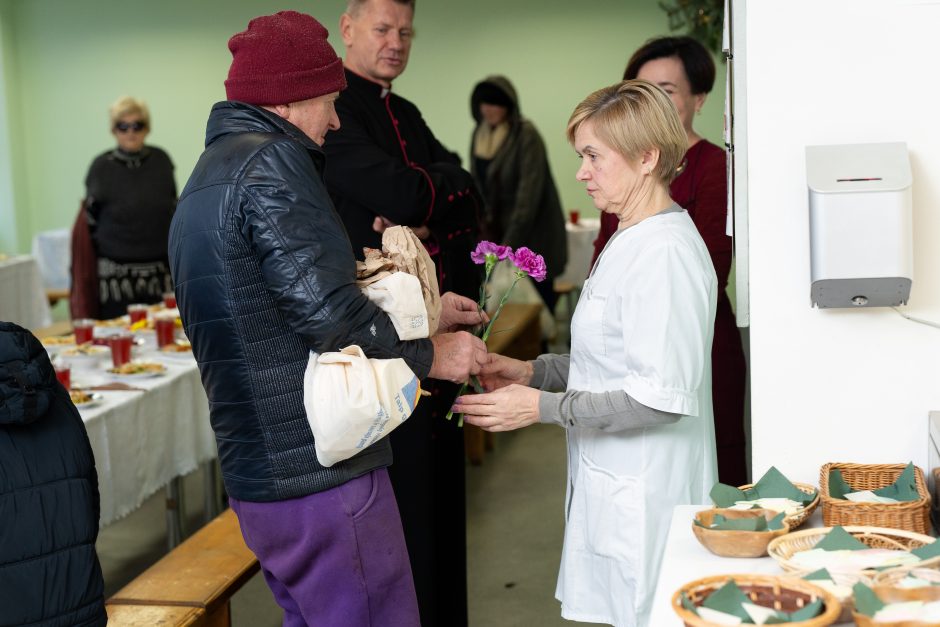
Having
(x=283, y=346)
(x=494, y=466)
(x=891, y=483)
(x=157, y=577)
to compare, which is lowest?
(x=494, y=466)

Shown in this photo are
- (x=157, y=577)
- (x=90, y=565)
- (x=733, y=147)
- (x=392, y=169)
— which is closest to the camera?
(x=733, y=147)

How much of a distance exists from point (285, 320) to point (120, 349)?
2289 millimetres

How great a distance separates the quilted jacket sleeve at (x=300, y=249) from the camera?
6.26 ft

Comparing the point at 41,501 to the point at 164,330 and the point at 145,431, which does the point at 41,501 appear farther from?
the point at 164,330

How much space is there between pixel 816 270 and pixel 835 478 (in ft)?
1.14

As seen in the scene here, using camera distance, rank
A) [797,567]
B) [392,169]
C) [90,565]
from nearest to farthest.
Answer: [797,567], [90,565], [392,169]

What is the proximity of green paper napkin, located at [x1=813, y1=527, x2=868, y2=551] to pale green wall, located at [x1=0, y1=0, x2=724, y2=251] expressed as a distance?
9.36 meters

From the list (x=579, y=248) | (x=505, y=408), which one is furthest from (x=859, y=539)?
(x=579, y=248)

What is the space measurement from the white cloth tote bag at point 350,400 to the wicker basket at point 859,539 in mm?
700

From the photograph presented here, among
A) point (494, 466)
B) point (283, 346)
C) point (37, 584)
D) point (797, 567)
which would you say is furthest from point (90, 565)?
point (494, 466)

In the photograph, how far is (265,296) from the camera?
197 cm

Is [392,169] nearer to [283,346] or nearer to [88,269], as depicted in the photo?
[283,346]

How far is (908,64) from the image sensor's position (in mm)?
1945

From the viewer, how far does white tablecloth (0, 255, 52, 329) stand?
746 cm
